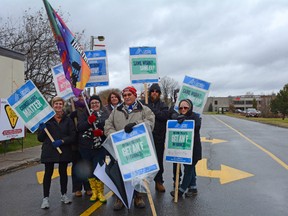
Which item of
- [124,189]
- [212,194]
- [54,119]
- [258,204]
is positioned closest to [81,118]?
[54,119]

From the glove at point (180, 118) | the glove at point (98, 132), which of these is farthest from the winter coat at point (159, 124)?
the glove at point (98, 132)

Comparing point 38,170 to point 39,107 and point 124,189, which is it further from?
point 124,189

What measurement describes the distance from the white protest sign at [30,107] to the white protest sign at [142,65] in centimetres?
195

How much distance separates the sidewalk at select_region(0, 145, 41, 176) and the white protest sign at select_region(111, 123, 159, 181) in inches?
201

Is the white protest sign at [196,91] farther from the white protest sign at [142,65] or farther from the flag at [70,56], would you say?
the flag at [70,56]

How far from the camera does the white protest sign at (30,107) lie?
5605 mm

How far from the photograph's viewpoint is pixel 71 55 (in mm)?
5668

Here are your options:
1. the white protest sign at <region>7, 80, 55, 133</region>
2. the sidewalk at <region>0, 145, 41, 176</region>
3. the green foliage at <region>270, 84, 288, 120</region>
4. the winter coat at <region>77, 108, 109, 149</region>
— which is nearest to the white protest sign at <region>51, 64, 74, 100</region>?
the white protest sign at <region>7, 80, 55, 133</region>

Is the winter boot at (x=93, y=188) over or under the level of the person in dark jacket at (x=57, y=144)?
under

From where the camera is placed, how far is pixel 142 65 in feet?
22.2

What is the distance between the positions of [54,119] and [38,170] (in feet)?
12.7

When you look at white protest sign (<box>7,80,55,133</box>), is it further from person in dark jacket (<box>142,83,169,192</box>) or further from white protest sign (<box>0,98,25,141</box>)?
white protest sign (<box>0,98,25,141</box>)

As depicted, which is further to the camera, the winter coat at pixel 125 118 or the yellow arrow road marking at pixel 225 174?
the yellow arrow road marking at pixel 225 174

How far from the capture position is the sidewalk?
29.5 ft
